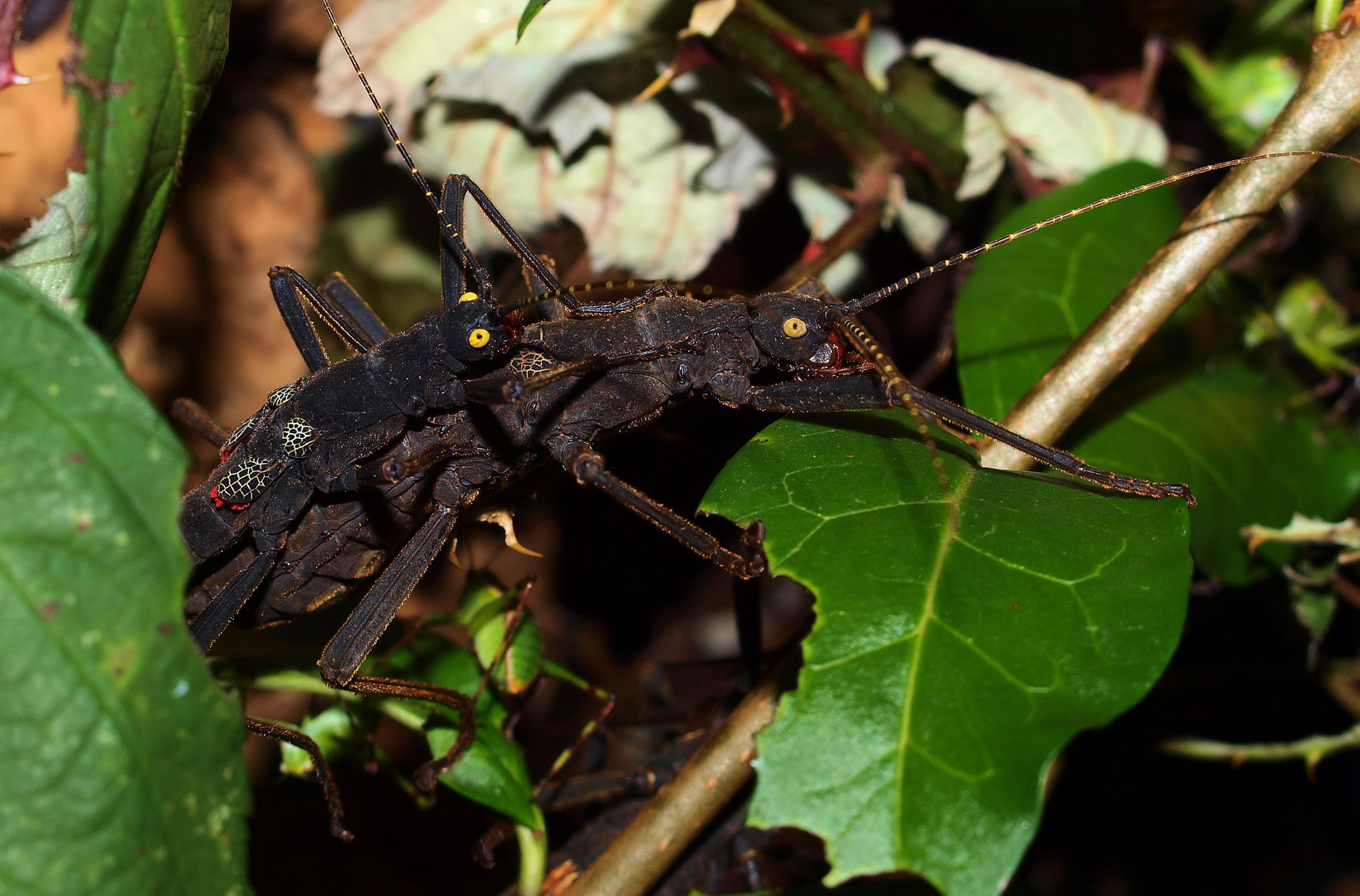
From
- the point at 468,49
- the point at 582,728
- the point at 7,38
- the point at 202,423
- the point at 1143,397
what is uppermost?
the point at 7,38

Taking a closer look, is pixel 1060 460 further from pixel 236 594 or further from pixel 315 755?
pixel 236 594

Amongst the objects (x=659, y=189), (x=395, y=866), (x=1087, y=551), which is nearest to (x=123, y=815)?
(x=1087, y=551)

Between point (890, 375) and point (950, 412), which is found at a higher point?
point (890, 375)

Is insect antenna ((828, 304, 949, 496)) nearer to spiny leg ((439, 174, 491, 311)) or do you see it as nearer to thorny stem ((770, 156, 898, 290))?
thorny stem ((770, 156, 898, 290))

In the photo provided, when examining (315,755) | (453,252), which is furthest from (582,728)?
(453,252)

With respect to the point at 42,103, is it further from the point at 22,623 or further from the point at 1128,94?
the point at 1128,94

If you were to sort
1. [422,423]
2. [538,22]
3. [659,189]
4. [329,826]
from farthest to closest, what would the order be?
[659,189]
[538,22]
[329,826]
[422,423]

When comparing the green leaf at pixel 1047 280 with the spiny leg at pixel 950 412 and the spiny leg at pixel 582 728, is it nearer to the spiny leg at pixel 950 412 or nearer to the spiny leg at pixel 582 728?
the spiny leg at pixel 950 412
